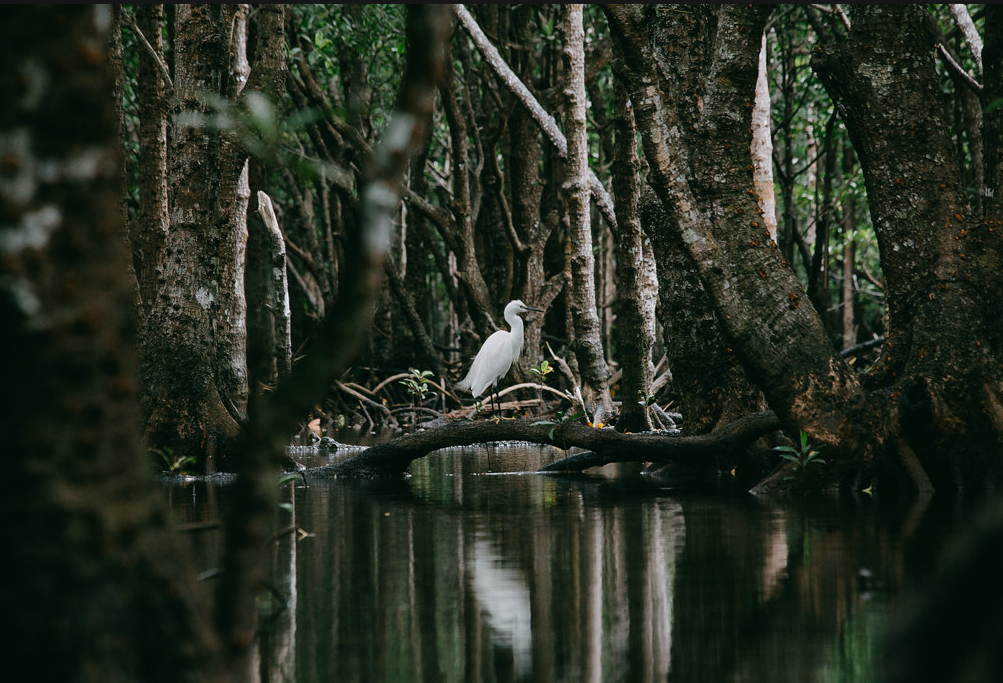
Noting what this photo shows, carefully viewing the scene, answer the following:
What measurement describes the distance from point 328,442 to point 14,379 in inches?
364

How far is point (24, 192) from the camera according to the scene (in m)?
1.60

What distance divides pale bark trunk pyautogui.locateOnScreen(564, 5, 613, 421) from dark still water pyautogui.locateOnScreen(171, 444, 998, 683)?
4.74 m

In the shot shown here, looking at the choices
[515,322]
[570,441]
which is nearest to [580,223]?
[515,322]

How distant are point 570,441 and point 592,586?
142 inches

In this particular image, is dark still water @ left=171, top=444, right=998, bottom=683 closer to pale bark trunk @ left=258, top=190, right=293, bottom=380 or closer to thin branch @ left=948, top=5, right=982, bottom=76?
pale bark trunk @ left=258, top=190, right=293, bottom=380

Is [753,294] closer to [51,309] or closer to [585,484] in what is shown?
[585,484]

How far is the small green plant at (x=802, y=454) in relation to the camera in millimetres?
6031

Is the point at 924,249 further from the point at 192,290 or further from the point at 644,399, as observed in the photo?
the point at 192,290

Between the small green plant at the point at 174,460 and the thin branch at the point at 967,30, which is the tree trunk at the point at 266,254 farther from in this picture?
the thin branch at the point at 967,30

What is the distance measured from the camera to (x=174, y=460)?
8039mm

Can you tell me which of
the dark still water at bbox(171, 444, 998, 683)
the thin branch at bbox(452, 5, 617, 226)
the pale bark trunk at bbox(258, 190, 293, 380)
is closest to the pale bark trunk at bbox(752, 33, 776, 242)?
the thin branch at bbox(452, 5, 617, 226)

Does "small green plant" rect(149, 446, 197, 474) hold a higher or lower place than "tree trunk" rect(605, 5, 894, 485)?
lower

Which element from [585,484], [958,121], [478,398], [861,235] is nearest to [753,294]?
[585,484]

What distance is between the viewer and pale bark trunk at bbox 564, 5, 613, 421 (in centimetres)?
1110
